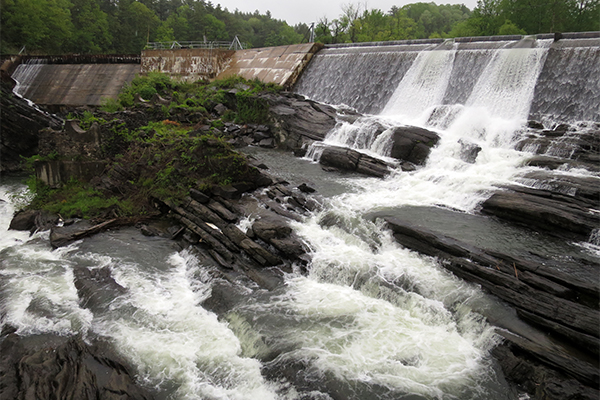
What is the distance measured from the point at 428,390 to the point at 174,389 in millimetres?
3935

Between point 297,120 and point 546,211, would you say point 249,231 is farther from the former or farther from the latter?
point 297,120

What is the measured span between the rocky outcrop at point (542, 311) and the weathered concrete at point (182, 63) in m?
→ 27.2

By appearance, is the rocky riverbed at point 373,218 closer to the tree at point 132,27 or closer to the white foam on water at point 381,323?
the white foam on water at point 381,323

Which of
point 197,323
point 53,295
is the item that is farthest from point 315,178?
point 53,295

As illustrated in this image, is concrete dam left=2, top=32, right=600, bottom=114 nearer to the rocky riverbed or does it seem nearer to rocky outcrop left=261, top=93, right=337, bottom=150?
rocky outcrop left=261, top=93, right=337, bottom=150

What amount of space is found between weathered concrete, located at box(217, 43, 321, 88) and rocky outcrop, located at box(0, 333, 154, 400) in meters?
21.9

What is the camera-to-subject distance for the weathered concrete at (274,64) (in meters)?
26.5

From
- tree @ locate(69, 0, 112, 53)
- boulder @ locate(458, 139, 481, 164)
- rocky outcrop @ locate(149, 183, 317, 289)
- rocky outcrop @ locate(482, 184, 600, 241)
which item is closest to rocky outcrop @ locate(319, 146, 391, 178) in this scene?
boulder @ locate(458, 139, 481, 164)

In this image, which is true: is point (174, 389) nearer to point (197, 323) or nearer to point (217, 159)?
point (197, 323)

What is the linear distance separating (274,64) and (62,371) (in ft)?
84.8

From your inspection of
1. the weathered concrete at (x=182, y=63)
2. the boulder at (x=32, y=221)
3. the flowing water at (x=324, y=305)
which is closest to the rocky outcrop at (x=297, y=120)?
the flowing water at (x=324, y=305)

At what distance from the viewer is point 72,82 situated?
29.4m

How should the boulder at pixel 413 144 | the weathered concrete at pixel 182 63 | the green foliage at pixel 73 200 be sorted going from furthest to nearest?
the weathered concrete at pixel 182 63 < the boulder at pixel 413 144 < the green foliage at pixel 73 200

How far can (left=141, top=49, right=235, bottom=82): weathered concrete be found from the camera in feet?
100
